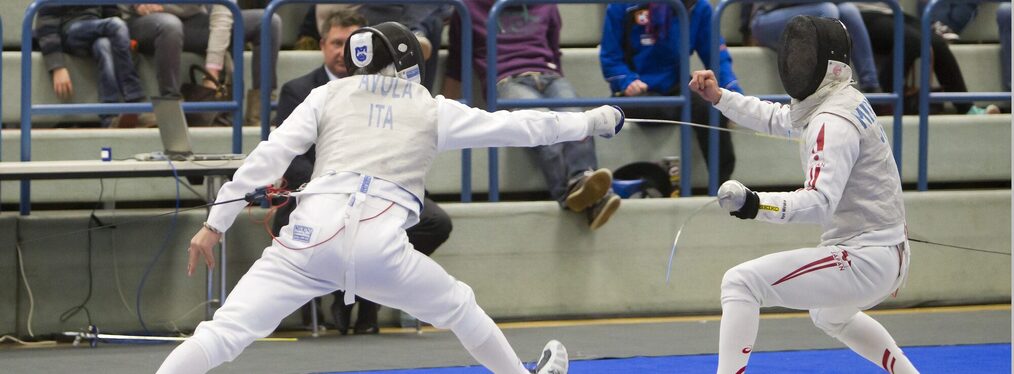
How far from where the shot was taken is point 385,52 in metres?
3.60

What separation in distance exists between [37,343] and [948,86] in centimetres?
447

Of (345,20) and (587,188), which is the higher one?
(345,20)

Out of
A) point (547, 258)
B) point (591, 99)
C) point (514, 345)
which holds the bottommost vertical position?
point (514, 345)

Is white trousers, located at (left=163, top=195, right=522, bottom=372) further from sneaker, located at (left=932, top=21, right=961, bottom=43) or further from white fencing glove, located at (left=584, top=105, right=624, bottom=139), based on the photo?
sneaker, located at (left=932, top=21, right=961, bottom=43)

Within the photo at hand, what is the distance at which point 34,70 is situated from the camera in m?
6.00

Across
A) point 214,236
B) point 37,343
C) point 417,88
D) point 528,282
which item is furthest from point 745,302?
point 37,343

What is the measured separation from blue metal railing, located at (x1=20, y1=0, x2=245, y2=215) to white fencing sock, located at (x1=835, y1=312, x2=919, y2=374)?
2.72 meters

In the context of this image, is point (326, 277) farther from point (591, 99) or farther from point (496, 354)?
point (591, 99)

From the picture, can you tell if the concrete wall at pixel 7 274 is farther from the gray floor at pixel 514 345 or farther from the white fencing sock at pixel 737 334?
the white fencing sock at pixel 737 334

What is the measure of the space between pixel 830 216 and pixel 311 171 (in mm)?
2258

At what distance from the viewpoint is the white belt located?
3.39 m

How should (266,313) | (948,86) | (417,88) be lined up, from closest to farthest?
(266,313), (417,88), (948,86)

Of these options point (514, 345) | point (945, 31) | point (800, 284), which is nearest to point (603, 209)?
point (514, 345)

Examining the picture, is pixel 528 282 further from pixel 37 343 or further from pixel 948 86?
pixel 948 86
